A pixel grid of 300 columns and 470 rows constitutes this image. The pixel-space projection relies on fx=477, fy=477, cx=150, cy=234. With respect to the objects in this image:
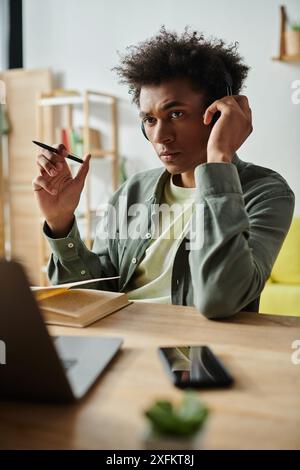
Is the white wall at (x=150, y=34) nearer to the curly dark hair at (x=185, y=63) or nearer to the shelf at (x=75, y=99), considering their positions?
the shelf at (x=75, y=99)

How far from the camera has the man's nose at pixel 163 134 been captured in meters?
1.11

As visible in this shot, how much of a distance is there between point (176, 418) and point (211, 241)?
0.55 metres

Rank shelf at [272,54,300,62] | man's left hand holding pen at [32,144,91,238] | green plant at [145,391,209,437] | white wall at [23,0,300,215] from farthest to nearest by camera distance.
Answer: white wall at [23,0,300,215], shelf at [272,54,300,62], man's left hand holding pen at [32,144,91,238], green plant at [145,391,209,437]

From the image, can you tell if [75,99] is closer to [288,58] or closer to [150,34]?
[150,34]

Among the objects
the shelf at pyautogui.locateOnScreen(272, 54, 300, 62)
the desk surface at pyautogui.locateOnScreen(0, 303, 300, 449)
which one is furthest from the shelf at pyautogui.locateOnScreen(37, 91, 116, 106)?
the desk surface at pyautogui.locateOnScreen(0, 303, 300, 449)

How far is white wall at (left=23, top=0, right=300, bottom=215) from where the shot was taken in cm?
298

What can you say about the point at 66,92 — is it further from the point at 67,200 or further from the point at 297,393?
→ the point at 297,393

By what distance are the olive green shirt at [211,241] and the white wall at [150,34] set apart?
1.86 m

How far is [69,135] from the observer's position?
3354 millimetres

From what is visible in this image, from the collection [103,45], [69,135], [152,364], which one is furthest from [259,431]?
[103,45]

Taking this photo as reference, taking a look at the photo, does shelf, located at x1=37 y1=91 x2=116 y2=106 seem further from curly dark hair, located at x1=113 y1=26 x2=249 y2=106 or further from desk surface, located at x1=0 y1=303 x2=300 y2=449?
desk surface, located at x1=0 y1=303 x2=300 y2=449

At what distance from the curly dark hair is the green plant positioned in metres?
0.98

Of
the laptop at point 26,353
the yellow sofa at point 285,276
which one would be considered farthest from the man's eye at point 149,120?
the yellow sofa at point 285,276

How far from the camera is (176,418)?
29 centimetres
